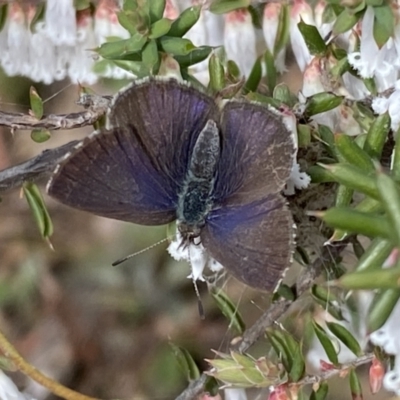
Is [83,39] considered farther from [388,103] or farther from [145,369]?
[145,369]

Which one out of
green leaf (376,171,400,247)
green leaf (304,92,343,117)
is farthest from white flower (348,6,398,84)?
green leaf (376,171,400,247)

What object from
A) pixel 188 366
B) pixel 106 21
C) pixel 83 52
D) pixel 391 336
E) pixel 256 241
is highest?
pixel 106 21

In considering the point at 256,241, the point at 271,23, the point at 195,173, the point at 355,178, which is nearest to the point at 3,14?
the point at 271,23

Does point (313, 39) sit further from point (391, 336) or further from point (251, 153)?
point (391, 336)

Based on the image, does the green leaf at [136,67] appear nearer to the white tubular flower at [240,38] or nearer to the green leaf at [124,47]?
the green leaf at [124,47]

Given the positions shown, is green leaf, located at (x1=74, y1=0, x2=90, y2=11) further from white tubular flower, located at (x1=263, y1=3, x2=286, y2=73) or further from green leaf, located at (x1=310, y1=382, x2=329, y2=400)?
green leaf, located at (x1=310, y1=382, x2=329, y2=400)

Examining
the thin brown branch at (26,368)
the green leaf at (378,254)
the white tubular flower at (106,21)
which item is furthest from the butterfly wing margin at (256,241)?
the white tubular flower at (106,21)
